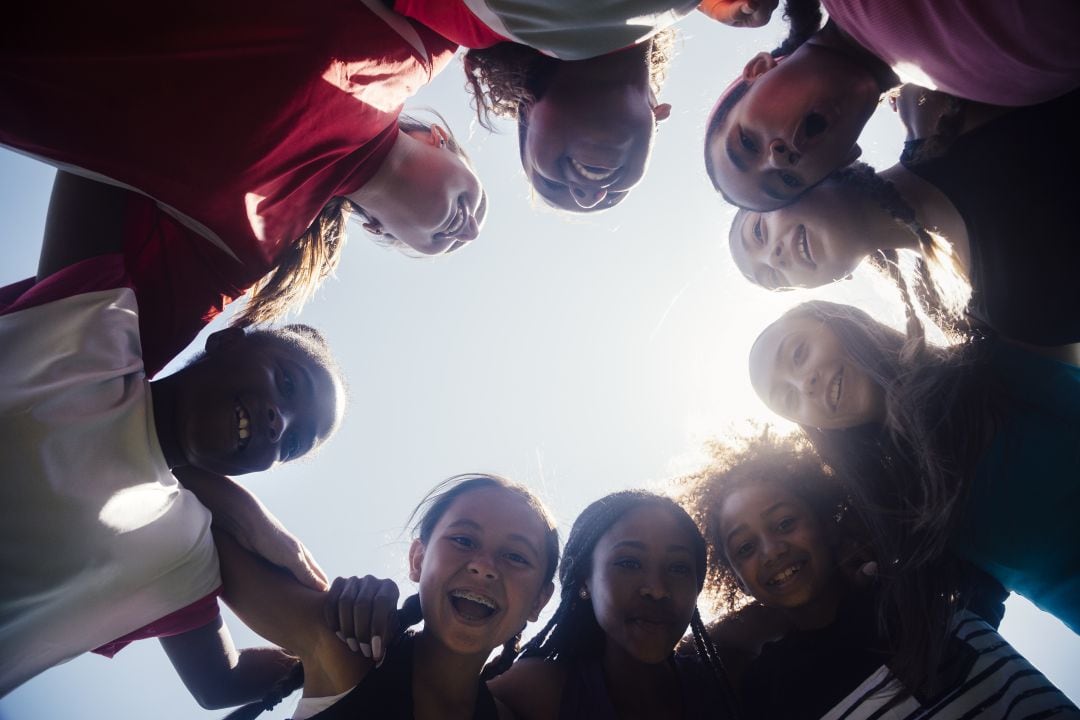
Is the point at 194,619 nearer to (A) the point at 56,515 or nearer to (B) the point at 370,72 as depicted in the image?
(A) the point at 56,515

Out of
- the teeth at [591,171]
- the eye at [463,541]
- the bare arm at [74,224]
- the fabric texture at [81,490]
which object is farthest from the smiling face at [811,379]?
the bare arm at [74,224]

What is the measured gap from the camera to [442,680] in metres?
2.16

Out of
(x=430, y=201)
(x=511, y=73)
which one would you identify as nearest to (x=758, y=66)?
(x=511, y=73)

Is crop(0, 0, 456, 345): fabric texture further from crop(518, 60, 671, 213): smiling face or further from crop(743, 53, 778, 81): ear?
crop(743, 53, 778, 81): ear

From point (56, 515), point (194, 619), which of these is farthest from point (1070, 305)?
point (194, 619)

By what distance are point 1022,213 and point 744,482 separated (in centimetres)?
171

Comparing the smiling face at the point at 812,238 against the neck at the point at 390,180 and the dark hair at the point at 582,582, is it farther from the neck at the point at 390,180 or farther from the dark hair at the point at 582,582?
the neck at the point at 390,180

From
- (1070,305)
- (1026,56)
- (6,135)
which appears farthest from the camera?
(1070,305)

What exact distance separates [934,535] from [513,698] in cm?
188

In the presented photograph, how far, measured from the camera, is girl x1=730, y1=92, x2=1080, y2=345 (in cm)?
193

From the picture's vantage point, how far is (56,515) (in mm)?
1456

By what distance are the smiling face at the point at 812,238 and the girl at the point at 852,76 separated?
15 centimetres

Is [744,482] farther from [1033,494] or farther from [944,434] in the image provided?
[1033,494]

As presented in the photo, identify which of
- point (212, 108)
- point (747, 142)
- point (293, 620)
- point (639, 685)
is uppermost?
point (212, 108)
